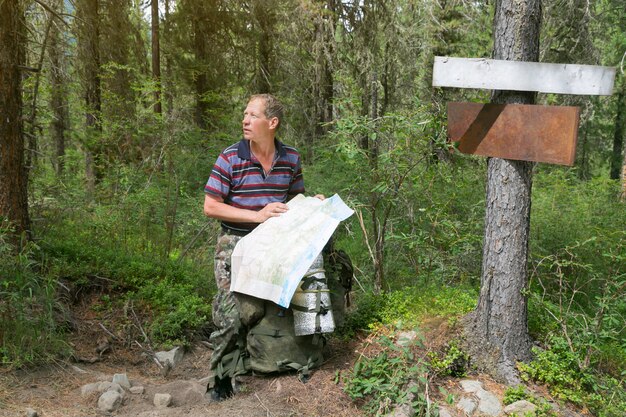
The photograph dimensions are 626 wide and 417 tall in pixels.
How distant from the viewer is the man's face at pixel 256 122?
365 centimetres

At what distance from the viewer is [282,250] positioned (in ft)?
11.2

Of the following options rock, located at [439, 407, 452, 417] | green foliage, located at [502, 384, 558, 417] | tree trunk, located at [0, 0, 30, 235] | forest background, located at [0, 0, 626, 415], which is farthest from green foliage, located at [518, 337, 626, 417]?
tree trunk, located at [0, 0, 30, 235]

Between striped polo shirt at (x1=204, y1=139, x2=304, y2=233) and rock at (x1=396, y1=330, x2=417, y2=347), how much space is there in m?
1.30

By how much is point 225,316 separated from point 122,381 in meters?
1.06

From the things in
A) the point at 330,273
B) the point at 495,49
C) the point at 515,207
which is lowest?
the point at 330,273

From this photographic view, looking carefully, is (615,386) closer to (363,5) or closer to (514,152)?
(514,152)

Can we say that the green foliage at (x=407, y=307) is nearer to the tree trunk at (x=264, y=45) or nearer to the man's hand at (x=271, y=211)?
the man's hand at (x=271, y=211)

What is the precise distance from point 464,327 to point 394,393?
834mm

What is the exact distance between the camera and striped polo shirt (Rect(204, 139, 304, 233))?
3.65m

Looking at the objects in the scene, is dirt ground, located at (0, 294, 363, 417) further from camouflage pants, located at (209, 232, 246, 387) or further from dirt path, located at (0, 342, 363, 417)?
camouflage pants, located at (209, 232, 246, 387)

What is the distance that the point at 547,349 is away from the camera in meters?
3.61

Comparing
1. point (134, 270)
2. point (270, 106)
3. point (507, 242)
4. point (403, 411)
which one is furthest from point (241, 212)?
point (134, 270)

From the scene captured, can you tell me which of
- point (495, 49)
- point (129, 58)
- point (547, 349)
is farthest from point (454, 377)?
point (129, 58)

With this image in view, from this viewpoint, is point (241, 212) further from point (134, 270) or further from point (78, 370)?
point (134, 270)
